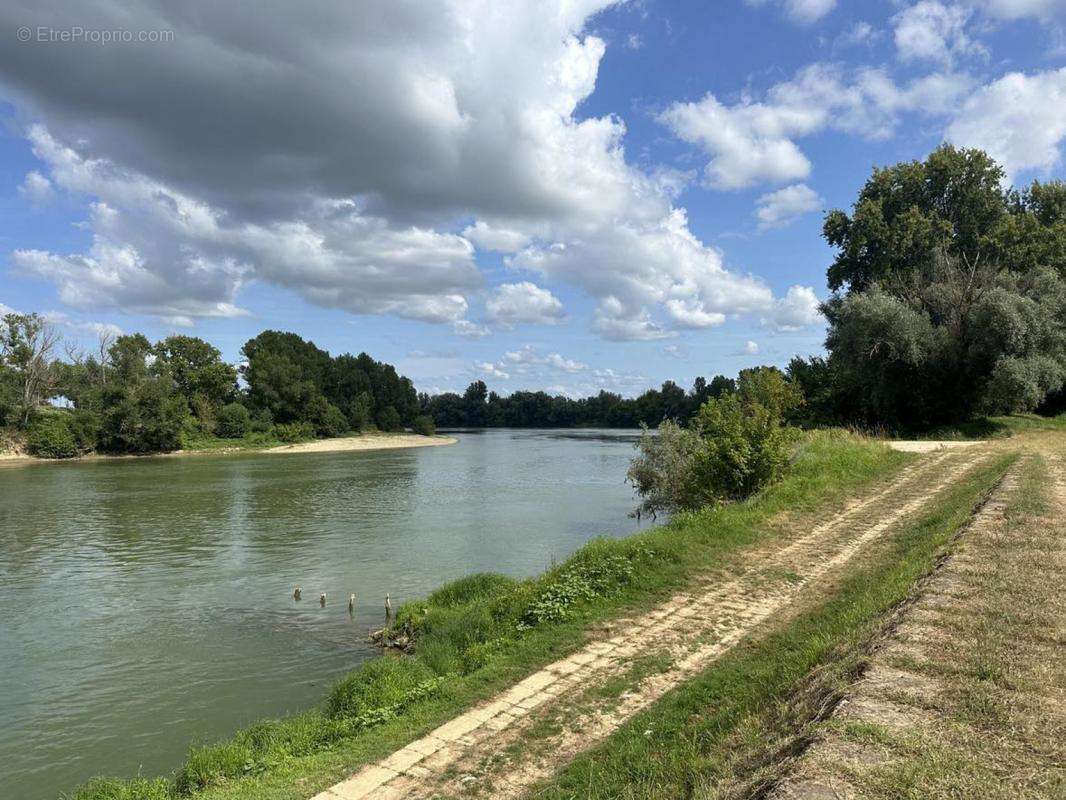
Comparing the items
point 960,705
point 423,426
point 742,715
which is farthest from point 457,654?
point 423,426

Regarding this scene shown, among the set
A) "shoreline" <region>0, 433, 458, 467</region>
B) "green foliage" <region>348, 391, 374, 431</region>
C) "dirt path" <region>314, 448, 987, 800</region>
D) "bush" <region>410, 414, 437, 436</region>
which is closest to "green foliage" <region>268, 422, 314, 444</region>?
"shoreline" <region>0, 433, 458, 467</region>

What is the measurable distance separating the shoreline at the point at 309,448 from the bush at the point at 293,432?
62.7 inches

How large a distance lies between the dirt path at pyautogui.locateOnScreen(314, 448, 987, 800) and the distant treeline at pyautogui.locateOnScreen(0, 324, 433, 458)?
77583 mm

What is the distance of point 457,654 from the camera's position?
31.1 feet

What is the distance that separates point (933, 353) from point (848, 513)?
1984cm

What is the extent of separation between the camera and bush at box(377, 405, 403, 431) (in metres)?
118

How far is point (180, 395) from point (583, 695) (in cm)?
8732

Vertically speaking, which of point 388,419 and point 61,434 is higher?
point 388,419

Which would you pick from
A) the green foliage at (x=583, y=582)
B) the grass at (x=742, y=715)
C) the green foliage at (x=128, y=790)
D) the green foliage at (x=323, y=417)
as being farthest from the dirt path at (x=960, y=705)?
the green foliage at (x=323, y=417)

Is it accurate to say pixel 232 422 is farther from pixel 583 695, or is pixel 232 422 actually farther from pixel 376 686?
pixel 583 695

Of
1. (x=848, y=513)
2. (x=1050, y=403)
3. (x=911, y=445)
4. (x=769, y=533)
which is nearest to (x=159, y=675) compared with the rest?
(x=769, y=533)

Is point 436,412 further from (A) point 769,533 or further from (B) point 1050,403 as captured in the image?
(A) point 769,533

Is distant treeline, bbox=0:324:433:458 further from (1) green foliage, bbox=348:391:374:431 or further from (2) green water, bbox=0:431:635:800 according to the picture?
(2) green water, bbox=0:431:635:800

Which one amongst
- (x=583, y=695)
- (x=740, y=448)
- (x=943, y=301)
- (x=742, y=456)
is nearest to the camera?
(x=583, y=695)
